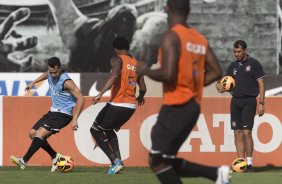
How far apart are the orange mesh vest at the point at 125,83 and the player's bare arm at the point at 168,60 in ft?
16.3

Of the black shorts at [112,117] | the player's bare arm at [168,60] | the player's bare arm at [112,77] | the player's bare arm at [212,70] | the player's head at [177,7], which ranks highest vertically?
the player's head at [177,7]

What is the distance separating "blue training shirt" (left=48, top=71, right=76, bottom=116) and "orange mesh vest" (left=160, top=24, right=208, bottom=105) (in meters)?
5.07

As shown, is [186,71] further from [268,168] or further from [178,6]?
[268,168]

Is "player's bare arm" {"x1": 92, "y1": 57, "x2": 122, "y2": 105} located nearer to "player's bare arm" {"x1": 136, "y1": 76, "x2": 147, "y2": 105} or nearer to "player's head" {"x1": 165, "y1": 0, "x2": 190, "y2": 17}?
"player's bare arm" {"x1": 136, "y1": 76, "x2": 147, "y2": 105}

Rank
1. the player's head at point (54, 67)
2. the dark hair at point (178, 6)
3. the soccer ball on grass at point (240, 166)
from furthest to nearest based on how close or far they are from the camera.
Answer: the soccer ball on grass at point (240, 166) → the player's head at point (54, 67) → the dark hair at point (178, 6)

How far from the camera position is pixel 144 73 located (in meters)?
7.77

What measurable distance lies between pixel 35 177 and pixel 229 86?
Result: 10.2 ft

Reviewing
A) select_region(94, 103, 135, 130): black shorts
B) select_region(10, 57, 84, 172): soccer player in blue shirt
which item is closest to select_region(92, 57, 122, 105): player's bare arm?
select_region(94, 103, 135, 130): black shorts

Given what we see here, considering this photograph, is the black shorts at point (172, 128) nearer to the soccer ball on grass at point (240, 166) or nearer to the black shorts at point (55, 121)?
the black shorts at point (55, 121)

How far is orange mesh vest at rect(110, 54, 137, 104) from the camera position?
41.6ft

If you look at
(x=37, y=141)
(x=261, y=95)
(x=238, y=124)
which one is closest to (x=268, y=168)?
(x=238, y=124)

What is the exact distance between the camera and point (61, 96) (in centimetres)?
1290

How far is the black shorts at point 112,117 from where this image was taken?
12688 mm

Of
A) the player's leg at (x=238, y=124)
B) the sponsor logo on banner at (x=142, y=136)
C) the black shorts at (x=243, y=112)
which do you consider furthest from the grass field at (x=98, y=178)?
the sponsor logo on banner at (x=142, y=136)
